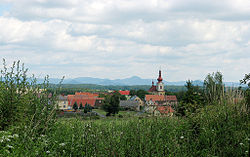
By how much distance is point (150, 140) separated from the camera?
5996 millimetres

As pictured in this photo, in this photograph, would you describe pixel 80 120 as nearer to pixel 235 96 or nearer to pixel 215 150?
pixel 215 150

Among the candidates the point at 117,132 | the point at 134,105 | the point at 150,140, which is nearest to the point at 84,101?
the point at 134,105

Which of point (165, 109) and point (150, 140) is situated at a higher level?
point (165, 109)

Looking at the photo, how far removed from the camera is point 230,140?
640 centimetres

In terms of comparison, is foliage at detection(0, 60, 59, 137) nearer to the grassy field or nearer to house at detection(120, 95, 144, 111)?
the grassy field

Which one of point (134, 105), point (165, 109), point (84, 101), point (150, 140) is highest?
point (165, 109)

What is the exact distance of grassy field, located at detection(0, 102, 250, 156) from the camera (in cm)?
540

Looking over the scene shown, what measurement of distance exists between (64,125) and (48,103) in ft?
3.72

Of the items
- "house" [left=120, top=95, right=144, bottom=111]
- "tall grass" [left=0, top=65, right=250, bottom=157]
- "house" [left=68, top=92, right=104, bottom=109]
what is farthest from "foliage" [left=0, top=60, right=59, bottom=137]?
"house" [left=68, top=92, right=104, bottom=109]

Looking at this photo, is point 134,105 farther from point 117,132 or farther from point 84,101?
point 84,101

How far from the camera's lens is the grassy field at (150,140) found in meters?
5.40

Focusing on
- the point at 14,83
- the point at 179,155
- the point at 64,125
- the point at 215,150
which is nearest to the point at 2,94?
the point at 14,83

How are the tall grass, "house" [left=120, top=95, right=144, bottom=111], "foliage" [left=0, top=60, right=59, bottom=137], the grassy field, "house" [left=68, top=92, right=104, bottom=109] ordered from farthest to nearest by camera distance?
1. "house" [left=68, top=92, right=104, bottom=109]
2. "house" [left=120, top=95, right=144, bottom=111]
3. "foliage" [left=0, top=60, right=59, bottom=137]
4. the tall grass
5. the grassy field

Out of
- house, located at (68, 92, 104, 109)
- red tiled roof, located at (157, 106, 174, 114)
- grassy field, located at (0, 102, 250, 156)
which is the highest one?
red tiled roof, located at (157, 106, 174, 114)
